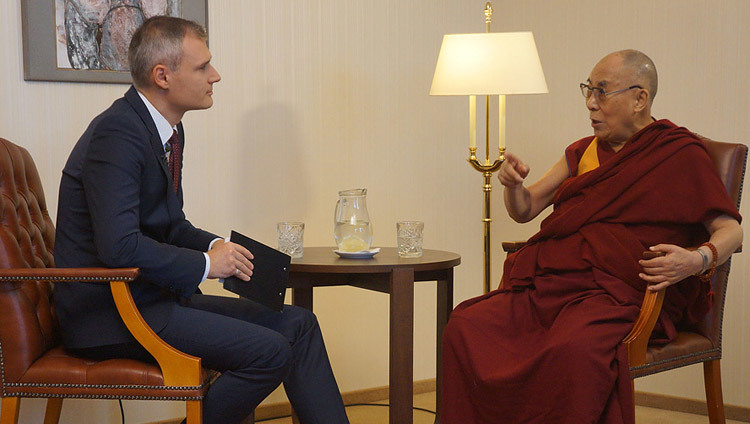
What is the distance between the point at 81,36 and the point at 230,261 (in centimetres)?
117

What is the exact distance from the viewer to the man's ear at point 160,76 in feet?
7.09

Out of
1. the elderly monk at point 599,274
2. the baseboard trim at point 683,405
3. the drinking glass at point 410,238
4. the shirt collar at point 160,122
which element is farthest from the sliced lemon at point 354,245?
the baseboard trim at point 683,405

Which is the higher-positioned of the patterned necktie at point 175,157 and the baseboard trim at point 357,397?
the patterned necktie at point 175,157

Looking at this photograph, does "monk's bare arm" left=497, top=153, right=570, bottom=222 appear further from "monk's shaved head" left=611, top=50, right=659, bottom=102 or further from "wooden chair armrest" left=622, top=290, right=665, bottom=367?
"wooden chair armrest" left=622, top=290, right=665, bottom=367

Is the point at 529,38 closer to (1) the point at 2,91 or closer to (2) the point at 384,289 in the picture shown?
(2) the point at 384,289

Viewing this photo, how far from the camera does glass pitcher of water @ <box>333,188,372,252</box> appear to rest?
2.64 m

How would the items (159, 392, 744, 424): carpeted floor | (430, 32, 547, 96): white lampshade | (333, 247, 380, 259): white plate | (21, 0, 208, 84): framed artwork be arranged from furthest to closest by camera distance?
(159, 392, 744, 424): carpeted floor
(430, 32, 547, 96): white lampshade
(21, 0, 208, 84): framed artwork
(333, 247, 380, 259): white plate

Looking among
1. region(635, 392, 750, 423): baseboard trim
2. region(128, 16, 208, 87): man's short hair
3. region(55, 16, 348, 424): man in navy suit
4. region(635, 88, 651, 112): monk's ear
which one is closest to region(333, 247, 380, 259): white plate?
region(55, 16, 348, 424): man in navy suit

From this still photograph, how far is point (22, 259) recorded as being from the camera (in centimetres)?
220

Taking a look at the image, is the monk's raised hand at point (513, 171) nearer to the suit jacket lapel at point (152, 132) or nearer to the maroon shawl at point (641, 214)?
the maroon shawl at point (641, 214)

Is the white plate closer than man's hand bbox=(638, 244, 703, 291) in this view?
No

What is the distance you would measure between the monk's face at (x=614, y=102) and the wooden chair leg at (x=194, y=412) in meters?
1.47

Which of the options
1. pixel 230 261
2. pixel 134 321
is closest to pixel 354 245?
pixel 230 261

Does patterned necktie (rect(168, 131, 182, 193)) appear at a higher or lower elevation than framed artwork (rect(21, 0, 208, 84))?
lower
